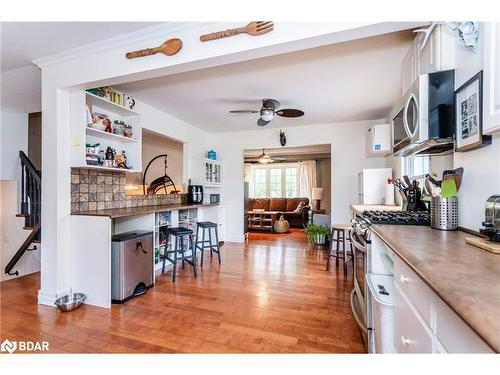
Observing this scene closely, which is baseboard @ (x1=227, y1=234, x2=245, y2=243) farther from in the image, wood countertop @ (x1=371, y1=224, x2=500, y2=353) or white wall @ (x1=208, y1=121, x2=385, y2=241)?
wood countertop @ (x1=371, y1=224, x2=500, y2=353)

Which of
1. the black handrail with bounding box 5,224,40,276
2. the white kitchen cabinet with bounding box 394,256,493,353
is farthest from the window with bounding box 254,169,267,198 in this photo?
the white kitchen cabinet with bounding box 394,256,493,353

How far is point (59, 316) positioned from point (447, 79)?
344cm

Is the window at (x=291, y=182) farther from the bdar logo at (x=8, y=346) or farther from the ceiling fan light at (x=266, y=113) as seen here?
the bdar logo at (x=8, y=346)

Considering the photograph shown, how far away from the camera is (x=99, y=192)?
116 inches

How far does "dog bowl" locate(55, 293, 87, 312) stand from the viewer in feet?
7.28

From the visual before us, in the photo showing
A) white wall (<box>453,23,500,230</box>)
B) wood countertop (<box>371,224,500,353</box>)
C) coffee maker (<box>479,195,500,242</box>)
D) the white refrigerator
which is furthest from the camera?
the white refrigerator

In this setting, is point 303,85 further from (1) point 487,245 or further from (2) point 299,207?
(2) point 299,207

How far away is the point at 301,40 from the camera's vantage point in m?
1.54

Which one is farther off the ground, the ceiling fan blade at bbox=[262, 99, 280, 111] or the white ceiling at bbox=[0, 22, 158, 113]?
the white ceiling at bbox=[0, 22, 158, 113]

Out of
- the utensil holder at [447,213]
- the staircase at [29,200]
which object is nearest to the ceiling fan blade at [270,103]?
the utensil holder at [447,213]

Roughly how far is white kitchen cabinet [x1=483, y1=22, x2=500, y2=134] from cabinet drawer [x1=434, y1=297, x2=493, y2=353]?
0.86 metres

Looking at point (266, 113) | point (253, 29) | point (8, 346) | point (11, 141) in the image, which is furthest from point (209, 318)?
point (11, 141)

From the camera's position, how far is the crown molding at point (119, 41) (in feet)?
5.95
